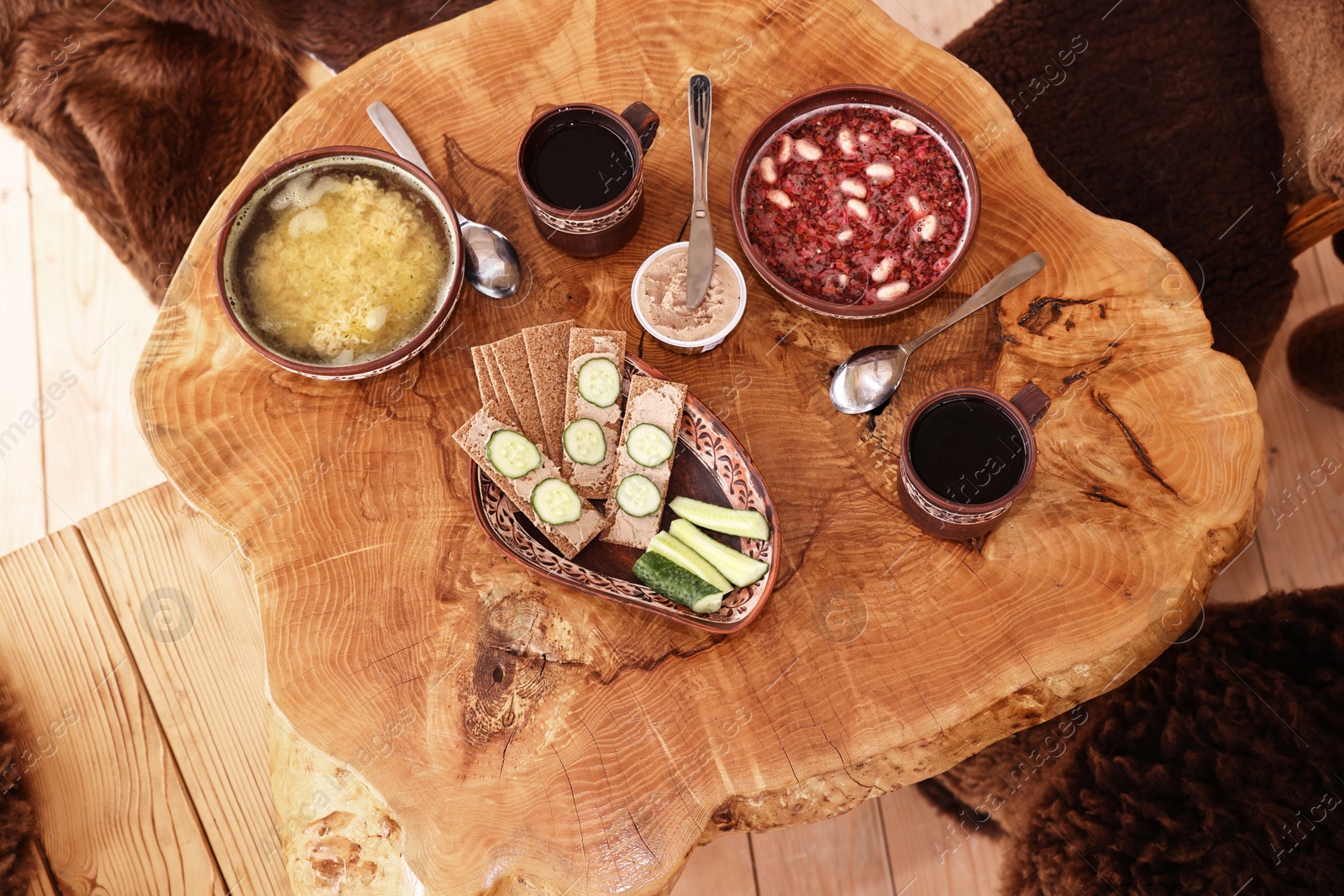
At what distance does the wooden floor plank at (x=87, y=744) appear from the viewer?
2465 millimetres

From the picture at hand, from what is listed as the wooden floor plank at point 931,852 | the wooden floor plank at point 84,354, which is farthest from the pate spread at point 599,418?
the wooden floor plank at point 84,354

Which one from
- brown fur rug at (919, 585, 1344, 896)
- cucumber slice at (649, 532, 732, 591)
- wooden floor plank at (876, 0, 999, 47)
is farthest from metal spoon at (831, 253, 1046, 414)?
wooden floor plank at (876, 0, 999, 47)

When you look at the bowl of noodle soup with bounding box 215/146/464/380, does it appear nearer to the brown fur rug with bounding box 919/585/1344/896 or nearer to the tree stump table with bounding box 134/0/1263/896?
the tree stump table with bounding box 134/0/1263/896

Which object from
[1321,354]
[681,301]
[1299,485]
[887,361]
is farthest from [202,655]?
[1299,485]

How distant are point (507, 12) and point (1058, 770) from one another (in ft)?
8.00

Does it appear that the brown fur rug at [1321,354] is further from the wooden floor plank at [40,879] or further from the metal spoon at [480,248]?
the wooden floor plank at [40,879]

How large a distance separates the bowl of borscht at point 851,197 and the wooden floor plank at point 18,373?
10.7 feet

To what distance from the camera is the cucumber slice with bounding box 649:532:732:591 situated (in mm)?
1981

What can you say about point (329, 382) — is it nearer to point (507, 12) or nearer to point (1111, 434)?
point (507, 12)

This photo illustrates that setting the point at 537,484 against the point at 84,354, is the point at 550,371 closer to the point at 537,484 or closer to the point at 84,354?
the point at 537,484

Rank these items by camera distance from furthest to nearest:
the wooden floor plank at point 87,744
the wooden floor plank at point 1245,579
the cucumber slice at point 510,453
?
the wooden floor plank at point 1245,579 → the wooden floor plank at point 87,744 → the cucumber slice at point 510,453

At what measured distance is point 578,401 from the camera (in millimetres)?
2082

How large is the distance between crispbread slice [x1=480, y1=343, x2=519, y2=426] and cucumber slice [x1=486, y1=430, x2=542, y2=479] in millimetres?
92

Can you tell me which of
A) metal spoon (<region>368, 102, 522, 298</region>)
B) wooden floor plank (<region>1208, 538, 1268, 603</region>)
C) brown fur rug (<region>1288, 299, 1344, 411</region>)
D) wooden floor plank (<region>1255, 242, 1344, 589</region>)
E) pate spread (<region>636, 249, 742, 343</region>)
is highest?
metal spoon (<region>368, 102, 522, 298</region>)
